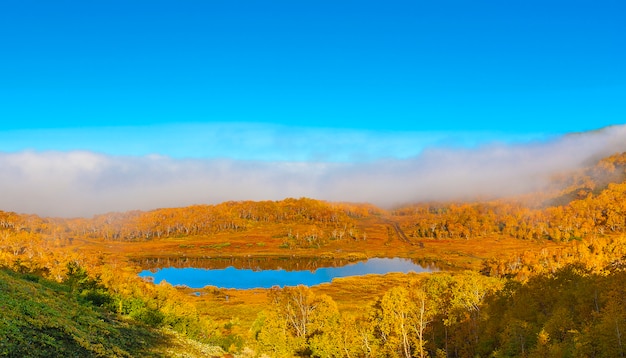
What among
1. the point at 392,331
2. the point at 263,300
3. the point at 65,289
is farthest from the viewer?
the point at 263,300

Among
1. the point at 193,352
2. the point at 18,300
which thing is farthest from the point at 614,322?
the point at 18,300

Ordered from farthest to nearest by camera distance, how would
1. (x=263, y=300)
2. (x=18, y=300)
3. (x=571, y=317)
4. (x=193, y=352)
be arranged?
(x=263, y=300) < (x=571, y=317) < (x=193, y=352) < (x=18, y=300)

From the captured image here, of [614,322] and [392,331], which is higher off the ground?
[614,322]

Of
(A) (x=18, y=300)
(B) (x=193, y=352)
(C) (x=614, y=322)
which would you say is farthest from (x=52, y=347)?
(C) (x=614, y=322)

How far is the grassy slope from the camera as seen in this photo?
71.8 ft

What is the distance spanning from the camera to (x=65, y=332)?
995 inches

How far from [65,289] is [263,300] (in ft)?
317

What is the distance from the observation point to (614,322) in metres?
41.1

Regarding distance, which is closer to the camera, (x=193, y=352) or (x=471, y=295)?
(x=193, y=352)

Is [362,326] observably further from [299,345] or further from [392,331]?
[299,345]

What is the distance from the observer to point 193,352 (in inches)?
1405

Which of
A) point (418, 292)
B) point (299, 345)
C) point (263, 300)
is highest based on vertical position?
point (418, 292)

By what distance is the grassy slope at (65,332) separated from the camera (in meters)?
21.9

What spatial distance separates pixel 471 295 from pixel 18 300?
59.9 m
